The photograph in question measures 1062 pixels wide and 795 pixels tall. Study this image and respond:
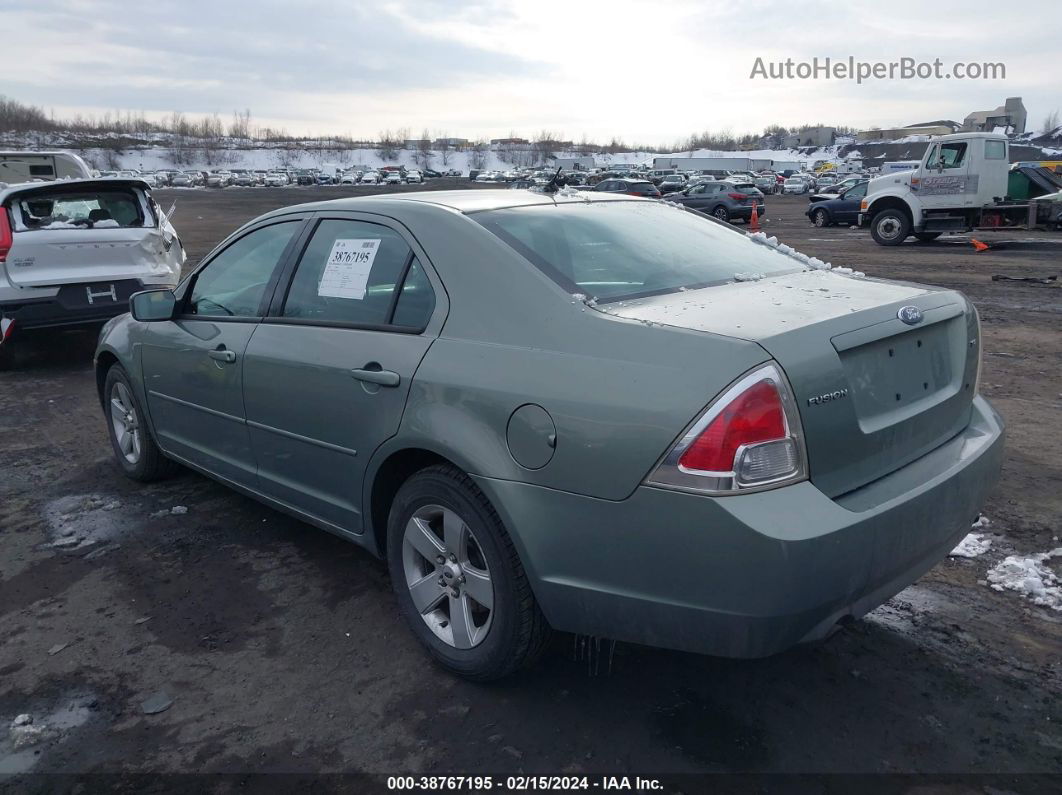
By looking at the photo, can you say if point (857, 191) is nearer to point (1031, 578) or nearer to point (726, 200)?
point (726, 200)

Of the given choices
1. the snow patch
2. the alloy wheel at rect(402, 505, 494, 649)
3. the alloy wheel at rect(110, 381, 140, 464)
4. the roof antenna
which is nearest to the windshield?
the roof antenna

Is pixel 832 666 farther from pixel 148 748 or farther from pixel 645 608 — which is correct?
pixel 148 748

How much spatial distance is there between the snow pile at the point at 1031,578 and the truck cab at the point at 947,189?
1841 centimetres

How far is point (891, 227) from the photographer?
67.1ft

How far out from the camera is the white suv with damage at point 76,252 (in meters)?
7.90

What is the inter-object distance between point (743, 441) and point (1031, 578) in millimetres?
2175

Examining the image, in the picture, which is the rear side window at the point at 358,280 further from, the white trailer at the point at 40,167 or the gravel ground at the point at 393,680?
the white trailer at the point at 40,167

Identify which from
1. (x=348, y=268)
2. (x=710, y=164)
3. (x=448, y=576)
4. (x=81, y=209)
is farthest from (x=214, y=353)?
(x=710, y=164)

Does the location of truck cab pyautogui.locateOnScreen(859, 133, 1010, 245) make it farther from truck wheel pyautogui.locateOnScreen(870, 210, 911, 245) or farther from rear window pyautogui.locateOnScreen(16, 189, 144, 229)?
rear window pyautogui.locateOnScreen(16, 189, 144, 229)

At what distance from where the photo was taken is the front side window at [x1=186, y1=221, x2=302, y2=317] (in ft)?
13.0

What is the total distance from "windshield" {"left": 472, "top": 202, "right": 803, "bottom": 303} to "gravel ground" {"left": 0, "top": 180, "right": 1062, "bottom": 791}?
4.54ft

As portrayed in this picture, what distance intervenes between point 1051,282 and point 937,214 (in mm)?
7598

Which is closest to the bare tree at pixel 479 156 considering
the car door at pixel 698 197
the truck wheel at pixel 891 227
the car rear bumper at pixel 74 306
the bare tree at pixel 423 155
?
the bare tree at pixel 423 155

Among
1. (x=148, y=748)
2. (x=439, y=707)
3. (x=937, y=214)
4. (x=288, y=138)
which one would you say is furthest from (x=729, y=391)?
(x=288, y=138)
